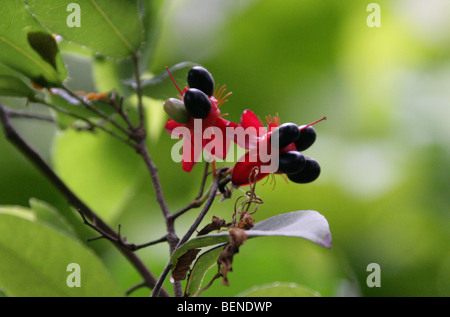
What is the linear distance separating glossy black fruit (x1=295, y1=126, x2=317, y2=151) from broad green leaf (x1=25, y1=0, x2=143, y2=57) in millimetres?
442

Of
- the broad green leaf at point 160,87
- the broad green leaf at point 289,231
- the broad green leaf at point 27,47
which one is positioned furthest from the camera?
the broad green leaf at point 160,87

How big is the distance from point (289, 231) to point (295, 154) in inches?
5.6

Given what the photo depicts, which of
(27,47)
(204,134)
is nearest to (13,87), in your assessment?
(27,47)

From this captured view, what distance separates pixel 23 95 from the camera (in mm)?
1046

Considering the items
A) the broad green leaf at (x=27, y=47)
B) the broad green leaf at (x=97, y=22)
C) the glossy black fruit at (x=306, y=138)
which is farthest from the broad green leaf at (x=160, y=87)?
the glossy black fruit at (x=306, y=138)

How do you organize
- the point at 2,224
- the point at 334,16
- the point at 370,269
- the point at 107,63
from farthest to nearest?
the point at 334,16 → the point at 370,269 → the point at 107,63 → the point at 2,224

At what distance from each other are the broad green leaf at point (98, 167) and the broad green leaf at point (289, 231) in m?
0.67

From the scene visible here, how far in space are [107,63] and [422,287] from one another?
3.42 ft

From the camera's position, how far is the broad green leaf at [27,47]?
92 cm

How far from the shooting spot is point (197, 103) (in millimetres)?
751

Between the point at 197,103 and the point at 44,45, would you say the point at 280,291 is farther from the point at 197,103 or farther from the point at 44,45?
the point at 44,45

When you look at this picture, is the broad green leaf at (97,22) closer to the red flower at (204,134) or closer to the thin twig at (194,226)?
the red flower at (204,134)
